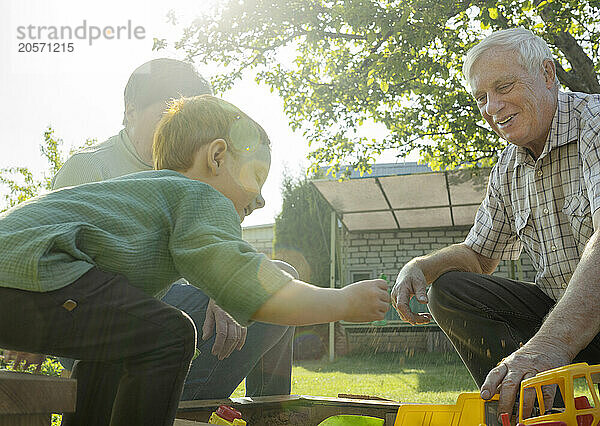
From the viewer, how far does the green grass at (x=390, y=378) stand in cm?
554

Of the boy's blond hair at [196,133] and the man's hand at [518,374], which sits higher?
the boy's blond hair at [196,133]

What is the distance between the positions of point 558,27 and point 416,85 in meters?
1.78

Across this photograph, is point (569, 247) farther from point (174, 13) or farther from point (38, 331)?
point (174, 13)

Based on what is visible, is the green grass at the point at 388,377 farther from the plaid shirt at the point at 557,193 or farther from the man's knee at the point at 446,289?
the plaid shirt at the point at 557,193

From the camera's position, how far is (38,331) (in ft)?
3.74

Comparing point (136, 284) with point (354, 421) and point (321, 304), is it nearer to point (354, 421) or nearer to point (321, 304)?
point (321, 304)

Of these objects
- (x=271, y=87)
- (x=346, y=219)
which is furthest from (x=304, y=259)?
(x=271, y=87)

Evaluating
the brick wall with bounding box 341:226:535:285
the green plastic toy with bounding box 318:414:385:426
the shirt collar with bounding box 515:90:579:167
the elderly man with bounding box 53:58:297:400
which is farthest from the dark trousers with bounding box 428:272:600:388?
the brick wall with bounding box 341:226:535:285

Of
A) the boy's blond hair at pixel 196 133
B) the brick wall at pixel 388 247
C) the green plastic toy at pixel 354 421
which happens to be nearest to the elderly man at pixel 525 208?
the green plastic toy at pixel 354 421

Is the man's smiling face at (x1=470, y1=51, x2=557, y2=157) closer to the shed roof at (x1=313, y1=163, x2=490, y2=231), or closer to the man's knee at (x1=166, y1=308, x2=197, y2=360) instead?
the man's knee at (x1=166, y1=308, x2=197, y2=360)

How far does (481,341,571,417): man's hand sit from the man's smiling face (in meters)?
1.28

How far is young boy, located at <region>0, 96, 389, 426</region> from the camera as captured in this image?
1.13m

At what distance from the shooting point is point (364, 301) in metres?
1.22

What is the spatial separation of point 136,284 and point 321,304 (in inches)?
16.3
